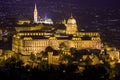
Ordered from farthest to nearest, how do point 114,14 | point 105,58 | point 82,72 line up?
point 114,14 → point 105,58 → point 82,72

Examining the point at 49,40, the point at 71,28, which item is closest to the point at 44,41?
the point at 49,40

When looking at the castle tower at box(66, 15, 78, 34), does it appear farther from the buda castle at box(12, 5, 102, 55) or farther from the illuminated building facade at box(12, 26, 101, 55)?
the illuminated building facade at box(12, 26, 101, 55)

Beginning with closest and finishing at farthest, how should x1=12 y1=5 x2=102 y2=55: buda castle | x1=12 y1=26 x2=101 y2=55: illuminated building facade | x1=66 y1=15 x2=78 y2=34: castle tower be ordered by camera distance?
x1=12 y1=26 x2=101 y2=55: illuminated building facade
x1=12 y1=5 x2=102 y2=55: buda castle
x1=66 y1=15 x2=78 y2=34: castle tower

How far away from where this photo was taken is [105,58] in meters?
68.2

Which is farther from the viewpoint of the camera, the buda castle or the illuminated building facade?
the buda castle

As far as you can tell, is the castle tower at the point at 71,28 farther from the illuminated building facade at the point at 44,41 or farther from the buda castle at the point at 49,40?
the illuminated building facade at the point at 44,41

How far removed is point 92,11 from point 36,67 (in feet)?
324

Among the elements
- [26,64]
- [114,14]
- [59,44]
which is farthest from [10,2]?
[26,64]

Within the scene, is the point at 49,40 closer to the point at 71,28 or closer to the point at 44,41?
the point at 44,41

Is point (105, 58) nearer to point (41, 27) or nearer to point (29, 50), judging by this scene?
point (29, 50)

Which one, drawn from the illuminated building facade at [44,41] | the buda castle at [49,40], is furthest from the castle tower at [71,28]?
the illuminated building facade at [44,41]

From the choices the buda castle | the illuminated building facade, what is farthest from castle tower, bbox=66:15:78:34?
the illuminated building facade

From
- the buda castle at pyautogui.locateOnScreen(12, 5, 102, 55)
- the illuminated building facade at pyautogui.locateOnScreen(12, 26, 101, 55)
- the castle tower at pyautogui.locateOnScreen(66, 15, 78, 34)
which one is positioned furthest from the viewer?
the castle tower at pyautogui.locateOnScreen(66, 15, 78, 34)

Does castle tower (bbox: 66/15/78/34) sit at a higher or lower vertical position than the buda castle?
higher
